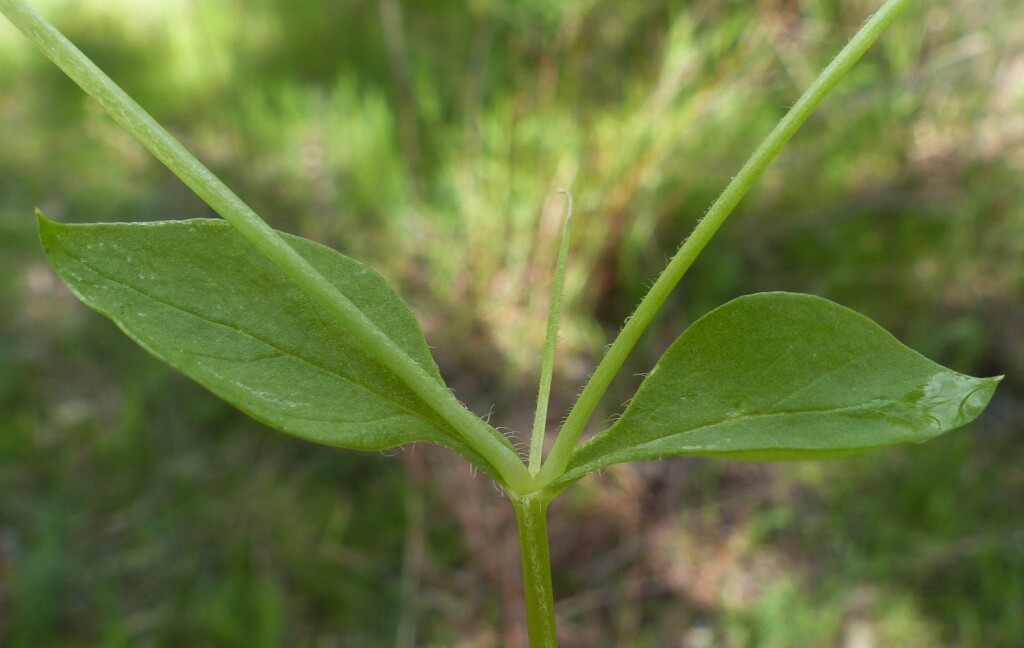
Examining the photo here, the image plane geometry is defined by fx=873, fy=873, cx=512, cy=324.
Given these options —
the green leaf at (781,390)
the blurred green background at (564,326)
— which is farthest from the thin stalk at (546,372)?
the blurred green background at (564,326)

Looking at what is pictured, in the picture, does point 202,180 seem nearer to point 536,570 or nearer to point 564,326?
point 536,570

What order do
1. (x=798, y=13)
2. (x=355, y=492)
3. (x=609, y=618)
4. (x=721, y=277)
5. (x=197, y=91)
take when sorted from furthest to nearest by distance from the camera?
(x=197, y=91), (x=721, y=277), (x=798, y=13), (x=355, y=492), (x=609, y=618)

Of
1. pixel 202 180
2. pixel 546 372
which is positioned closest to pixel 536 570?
pixel 546 372

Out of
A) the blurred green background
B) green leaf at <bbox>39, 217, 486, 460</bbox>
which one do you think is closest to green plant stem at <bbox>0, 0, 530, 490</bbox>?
green leaf at <bbox>39, 217, 486, 460</bbox>

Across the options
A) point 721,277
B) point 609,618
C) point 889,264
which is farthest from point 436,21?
point 609,618

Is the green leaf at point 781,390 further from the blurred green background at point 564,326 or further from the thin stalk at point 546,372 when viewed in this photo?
the blurred green background at point 564,326

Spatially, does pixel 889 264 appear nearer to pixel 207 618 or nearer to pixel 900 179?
pixel 900 179
